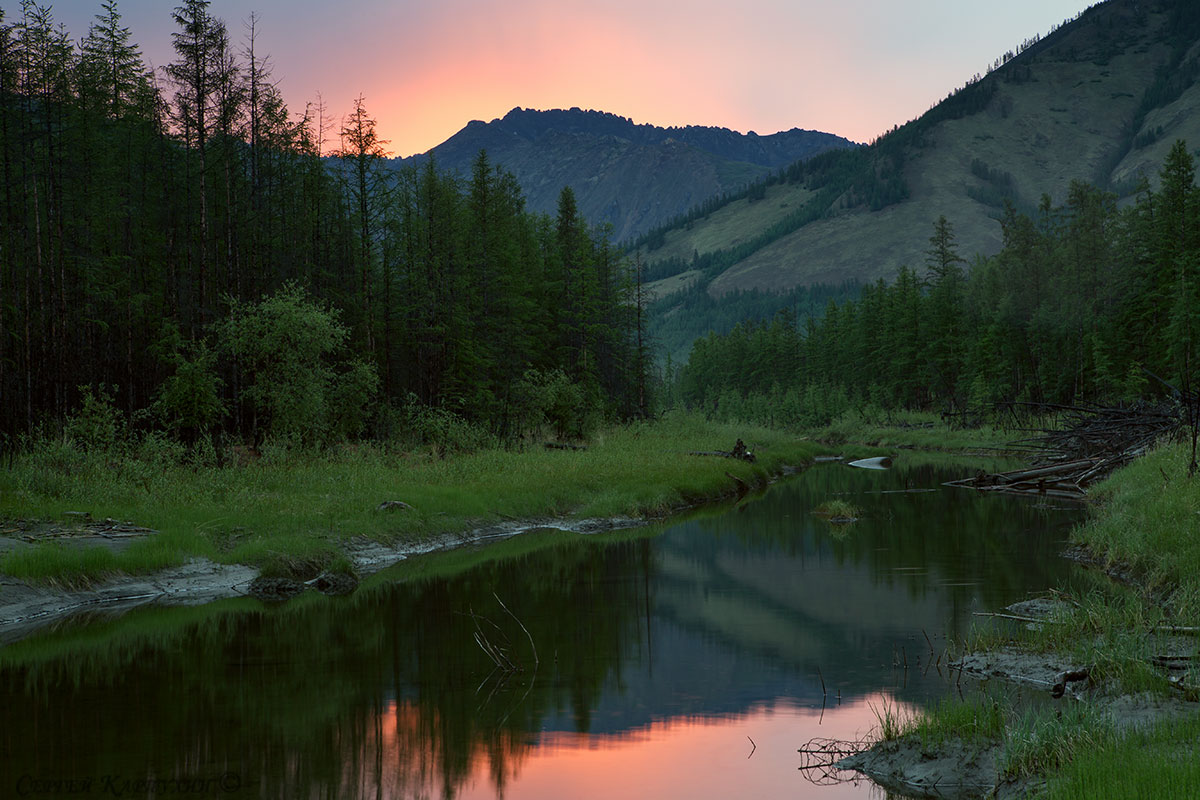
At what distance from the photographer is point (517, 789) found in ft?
31.6

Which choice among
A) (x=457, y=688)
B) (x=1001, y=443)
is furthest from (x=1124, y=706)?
(x=1001, y=443)

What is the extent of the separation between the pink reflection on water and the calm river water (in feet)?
0.13

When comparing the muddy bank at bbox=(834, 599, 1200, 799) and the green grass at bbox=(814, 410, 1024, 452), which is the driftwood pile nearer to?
the muddy bank at bbox=(834, 599, 1200, 799)

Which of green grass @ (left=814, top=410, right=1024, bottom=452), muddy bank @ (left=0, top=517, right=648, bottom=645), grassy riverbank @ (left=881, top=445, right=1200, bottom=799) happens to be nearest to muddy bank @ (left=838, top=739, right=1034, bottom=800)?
grassy riverbank @ (left=881, top=445, right=1200, bottom=799)

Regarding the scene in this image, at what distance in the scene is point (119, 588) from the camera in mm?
18609

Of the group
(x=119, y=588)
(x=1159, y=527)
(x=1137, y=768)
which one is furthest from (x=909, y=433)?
(x=1137, y=768)

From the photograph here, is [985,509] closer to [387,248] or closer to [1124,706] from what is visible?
[1124,706]

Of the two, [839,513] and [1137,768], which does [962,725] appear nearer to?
[1137,768]

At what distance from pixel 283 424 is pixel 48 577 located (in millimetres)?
18462

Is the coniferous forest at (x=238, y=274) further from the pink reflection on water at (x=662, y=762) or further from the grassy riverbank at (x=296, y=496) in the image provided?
the pink reflection on water at (x=662, y=762)

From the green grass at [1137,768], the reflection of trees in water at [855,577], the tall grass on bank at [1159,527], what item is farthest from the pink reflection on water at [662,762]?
the tall grass on bank at [1159,527]

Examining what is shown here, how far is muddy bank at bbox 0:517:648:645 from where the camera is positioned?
1681 cm

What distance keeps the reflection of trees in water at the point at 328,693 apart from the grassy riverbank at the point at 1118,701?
5.16m

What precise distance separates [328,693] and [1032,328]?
85.2 metres
